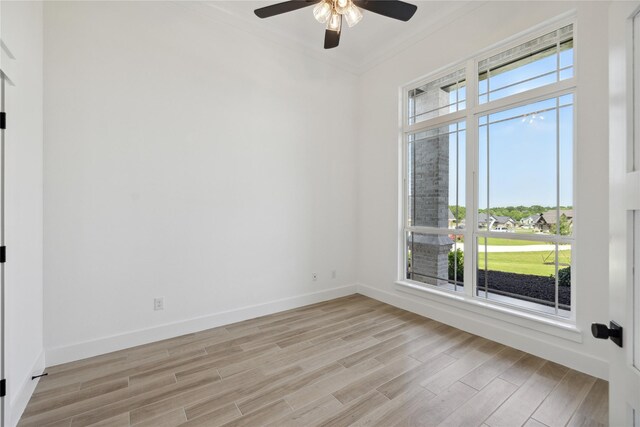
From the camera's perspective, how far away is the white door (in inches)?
32.3

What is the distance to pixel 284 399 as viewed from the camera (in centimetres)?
192

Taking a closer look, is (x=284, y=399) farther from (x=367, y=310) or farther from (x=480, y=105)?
(x=480, y=105)

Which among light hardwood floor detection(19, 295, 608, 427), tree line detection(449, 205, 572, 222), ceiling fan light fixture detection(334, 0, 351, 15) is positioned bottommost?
light hardwood floor detection(19, 295, 608, 427)

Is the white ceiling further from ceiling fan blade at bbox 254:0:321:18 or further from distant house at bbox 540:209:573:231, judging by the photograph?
distant house at bbox 540:209:573:231

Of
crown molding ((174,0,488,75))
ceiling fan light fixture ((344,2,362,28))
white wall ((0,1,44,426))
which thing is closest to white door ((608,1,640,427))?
ceiling fan light fixture ((344,2,362,28))

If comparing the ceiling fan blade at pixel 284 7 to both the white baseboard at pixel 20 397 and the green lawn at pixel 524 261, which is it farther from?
the white baseboard at pixel 20 397

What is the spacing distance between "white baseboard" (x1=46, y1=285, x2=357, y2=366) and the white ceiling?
332cm

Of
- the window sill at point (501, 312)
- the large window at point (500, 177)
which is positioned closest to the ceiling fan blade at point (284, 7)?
the large window at point (500, 177)

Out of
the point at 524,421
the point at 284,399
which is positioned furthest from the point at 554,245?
the point at 284,399

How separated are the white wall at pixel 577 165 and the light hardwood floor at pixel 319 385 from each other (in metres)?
0.23

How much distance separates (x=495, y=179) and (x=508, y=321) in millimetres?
1395

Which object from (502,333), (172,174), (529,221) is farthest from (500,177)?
(172,174)

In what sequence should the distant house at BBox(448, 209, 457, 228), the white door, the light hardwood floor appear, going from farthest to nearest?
the distant house at BBox(448, 209, 457, 228), the light hardwood floor, the white door

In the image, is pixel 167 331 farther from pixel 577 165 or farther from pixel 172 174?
pixel 577 165
